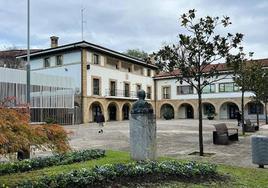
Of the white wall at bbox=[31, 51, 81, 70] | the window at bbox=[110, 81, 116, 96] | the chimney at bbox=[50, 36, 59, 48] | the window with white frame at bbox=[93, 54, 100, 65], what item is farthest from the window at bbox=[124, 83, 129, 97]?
the chimney at bbox=[50, 36, 59, 48]

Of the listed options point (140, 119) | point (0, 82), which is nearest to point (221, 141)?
point (140, 119)

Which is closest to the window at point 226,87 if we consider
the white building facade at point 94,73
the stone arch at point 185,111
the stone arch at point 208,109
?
the stone arch at point 208,109

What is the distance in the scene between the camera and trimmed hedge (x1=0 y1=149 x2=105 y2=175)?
7.93 m

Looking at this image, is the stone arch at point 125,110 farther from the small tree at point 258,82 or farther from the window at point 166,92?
the small tree at point 258,82

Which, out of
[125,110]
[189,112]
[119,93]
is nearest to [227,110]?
[189,112]

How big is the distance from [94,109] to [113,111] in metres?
5.26

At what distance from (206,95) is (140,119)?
45974mm

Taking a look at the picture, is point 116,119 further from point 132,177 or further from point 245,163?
point 132,177

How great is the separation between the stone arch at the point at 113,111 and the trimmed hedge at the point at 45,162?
36.4m

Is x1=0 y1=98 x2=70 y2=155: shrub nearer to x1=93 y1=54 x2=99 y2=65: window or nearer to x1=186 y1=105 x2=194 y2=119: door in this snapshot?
x1=93 y1=54 x2=99 y2=65: window

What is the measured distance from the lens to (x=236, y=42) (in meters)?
12.6

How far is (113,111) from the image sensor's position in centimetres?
4828

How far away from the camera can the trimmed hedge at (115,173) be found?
19.3ft

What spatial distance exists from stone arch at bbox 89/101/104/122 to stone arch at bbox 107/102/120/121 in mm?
2759
